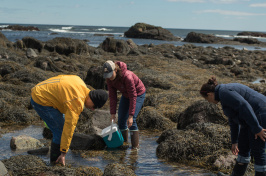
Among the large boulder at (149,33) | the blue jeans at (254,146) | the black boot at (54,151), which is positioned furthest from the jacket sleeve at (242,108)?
the large boulder at (149,33)

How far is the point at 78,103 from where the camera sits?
4312 millimetres

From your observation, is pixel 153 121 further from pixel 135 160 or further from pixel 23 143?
pixel 23 143

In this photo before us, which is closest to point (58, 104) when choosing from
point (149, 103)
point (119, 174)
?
point (119, 174)

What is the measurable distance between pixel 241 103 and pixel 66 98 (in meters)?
2.22

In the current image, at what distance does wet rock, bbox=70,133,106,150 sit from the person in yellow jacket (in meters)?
1.87

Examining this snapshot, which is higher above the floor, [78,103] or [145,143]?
[78,103]

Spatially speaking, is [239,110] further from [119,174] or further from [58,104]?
[58,104]

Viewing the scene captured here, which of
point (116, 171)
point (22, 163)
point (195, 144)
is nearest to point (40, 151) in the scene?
point (22, 163)

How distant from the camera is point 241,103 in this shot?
395 centimetres

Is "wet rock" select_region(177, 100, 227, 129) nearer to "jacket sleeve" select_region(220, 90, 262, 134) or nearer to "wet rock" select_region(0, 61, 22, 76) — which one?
"jacket sleeve" select_region(220, 90, 262, 134)

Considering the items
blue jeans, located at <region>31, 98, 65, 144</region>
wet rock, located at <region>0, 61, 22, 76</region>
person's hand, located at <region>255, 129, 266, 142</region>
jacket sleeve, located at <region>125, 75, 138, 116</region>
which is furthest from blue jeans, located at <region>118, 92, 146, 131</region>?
wet rock, located at <region>0, 61, 22, 76</region>

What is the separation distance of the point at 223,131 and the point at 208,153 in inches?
30.4

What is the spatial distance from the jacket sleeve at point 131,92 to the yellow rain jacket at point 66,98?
152cm

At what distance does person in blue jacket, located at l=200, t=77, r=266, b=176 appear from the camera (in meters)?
3.95
